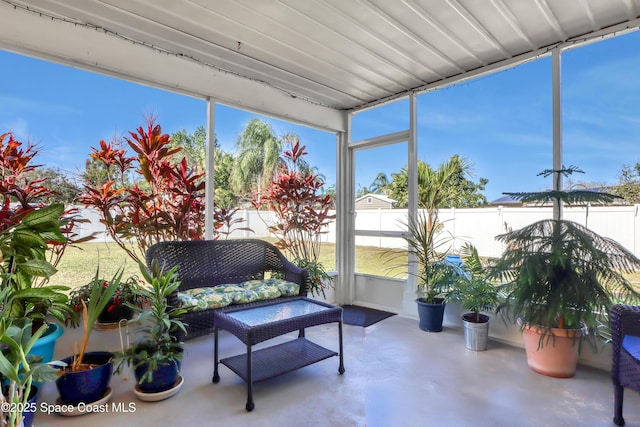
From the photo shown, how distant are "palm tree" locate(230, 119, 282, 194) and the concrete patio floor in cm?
177

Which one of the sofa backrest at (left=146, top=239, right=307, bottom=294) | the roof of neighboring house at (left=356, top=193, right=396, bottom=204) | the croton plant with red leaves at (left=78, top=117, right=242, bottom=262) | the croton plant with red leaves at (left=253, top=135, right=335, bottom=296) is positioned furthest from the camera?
the roof of neighboring house at (left=356, top=193, right=396, bottom=204)

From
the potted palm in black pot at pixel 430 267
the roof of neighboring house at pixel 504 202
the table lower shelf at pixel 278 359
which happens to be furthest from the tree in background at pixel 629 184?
the table lower shelf at pixel 278 359

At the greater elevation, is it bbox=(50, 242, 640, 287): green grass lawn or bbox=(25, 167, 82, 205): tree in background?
bbox=(25, 167, 82, 205): tree in background

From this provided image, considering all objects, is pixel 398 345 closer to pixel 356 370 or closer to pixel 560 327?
pixel 356 370

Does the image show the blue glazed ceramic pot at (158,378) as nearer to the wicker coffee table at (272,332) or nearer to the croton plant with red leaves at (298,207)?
the wicker coffee table at (272,332)

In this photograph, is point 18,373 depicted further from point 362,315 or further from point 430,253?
point 430,253

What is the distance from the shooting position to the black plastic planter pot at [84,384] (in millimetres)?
1962

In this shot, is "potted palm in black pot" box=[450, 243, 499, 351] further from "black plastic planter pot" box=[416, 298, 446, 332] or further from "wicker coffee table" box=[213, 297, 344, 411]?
"wicker coffee table" box=[213, 297, 344, 411]

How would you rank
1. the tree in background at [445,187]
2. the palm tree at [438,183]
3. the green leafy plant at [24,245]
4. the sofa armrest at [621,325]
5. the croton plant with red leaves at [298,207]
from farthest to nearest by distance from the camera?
the croton plant with red leaves at [298,207] < the palm tree at [438,183] < the tree in background at [445,187] < the green leafy plant at [24,245] < the sofa armrest at [621,325]

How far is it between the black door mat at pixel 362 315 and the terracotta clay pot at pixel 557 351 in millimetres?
1609

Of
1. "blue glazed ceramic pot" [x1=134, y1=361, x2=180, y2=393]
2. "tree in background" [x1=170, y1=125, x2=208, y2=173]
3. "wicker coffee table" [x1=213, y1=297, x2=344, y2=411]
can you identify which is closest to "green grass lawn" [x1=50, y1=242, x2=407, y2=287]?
"blue glazed ceramic pot" [x1=134, y1=361, x2=180, y2=393]

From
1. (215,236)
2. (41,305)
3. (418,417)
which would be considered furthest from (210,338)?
(418,417)

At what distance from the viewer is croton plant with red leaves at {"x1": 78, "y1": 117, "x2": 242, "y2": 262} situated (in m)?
2.89

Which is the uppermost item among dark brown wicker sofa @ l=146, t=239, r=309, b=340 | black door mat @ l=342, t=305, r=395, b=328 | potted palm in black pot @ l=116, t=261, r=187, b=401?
dark brown wicker sofa @ l=146, t=239, r=309, b=340
